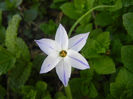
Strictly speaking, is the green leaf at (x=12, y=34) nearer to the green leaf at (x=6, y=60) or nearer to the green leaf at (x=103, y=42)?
the green leaf at (x=6, y=60)

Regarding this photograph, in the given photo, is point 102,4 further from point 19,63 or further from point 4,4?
point 4,4

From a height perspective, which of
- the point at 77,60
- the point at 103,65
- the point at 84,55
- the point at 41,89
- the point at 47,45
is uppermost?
the point at 47,45

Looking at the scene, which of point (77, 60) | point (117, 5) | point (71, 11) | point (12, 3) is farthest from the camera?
point (12, 3)

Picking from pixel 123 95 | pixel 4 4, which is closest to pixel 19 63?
pixel 4 4

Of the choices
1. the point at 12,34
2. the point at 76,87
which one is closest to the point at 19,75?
the point at 12,34

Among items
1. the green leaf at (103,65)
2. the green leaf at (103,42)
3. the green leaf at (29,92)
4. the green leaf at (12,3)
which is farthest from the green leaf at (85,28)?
the green leaf at (12,3)

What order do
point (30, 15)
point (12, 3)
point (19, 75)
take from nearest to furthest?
1. point (19, 75)
2. point (12, 3)
3. point (30, 15)

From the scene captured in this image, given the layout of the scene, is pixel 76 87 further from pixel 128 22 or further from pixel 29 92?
pixel 128 22

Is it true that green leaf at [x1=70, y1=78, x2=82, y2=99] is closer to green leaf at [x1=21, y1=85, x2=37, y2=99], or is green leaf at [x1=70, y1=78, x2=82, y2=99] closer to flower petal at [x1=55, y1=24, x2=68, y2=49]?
green leaf at [x1=21, y1=85, x2=37, y2=99]
